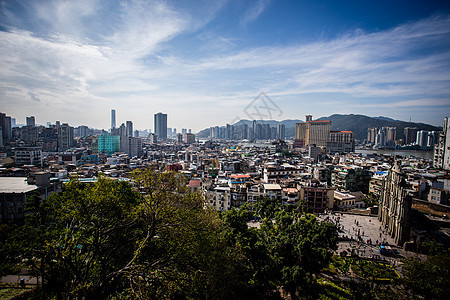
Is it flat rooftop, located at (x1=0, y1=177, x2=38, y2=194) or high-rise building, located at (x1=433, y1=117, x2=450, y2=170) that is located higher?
high-rise building, located at (x1=433, y1=117, x2=450, y2=170)

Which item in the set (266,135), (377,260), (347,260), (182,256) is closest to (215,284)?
(182,256)

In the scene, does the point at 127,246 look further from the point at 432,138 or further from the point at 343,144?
the point at 432,138

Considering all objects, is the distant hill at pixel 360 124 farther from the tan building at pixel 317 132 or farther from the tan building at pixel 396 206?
the tan building at pixel 396 206

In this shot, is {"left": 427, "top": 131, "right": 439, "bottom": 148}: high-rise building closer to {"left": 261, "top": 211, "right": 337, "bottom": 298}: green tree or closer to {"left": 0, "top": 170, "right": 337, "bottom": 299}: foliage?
{"left": 261, "top": 211, "right": 337, "bottom": 298}: green tree

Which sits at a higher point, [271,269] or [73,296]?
[73,296]

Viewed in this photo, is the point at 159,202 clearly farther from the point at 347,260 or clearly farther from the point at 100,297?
the point at 347,260

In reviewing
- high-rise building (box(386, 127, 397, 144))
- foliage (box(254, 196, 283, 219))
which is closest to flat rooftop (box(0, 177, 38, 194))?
foliage (box(254, 196, 283, 219))

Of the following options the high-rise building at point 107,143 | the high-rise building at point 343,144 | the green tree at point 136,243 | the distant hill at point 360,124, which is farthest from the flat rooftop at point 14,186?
the distant hill at point 360,124

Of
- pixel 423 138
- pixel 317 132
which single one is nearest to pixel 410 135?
pixel 423 138
